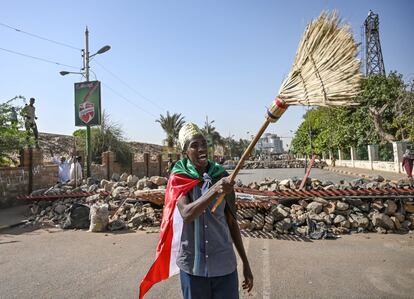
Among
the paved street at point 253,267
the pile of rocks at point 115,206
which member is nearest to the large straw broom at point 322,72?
the paved street at point 253,267

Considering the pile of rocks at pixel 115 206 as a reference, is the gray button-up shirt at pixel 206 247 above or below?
above

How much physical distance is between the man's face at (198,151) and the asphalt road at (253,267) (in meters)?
2.44

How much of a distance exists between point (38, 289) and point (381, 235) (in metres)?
6.51

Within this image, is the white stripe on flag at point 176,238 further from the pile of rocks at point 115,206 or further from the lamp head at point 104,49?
the lamp head at point 104,49

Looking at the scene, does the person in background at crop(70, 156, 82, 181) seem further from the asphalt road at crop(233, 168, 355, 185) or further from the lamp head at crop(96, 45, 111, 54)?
the asphalt road at crop(233, 168, 355, 185)

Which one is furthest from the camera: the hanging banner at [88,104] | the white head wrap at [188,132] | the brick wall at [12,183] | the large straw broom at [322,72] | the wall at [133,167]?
the wall at [133,167]

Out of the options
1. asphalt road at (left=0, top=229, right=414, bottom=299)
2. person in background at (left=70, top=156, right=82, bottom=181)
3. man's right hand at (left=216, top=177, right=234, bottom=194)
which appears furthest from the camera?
person in background at (left=70, top=156, right=82, bottom=181)

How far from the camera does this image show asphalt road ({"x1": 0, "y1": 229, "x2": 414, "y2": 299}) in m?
3.96

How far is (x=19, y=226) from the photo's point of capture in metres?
8.75

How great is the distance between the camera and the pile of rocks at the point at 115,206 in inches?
318

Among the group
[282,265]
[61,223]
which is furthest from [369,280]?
[61,223]

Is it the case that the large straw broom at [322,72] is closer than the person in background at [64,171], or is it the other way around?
the large straw broom at [322,72]

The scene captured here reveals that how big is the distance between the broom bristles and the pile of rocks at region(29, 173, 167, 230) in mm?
6693

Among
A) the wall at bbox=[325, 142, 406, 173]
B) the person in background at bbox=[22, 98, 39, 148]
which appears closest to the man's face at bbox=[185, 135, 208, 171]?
the person in background at bbox=[22, 98, 39, 148]
